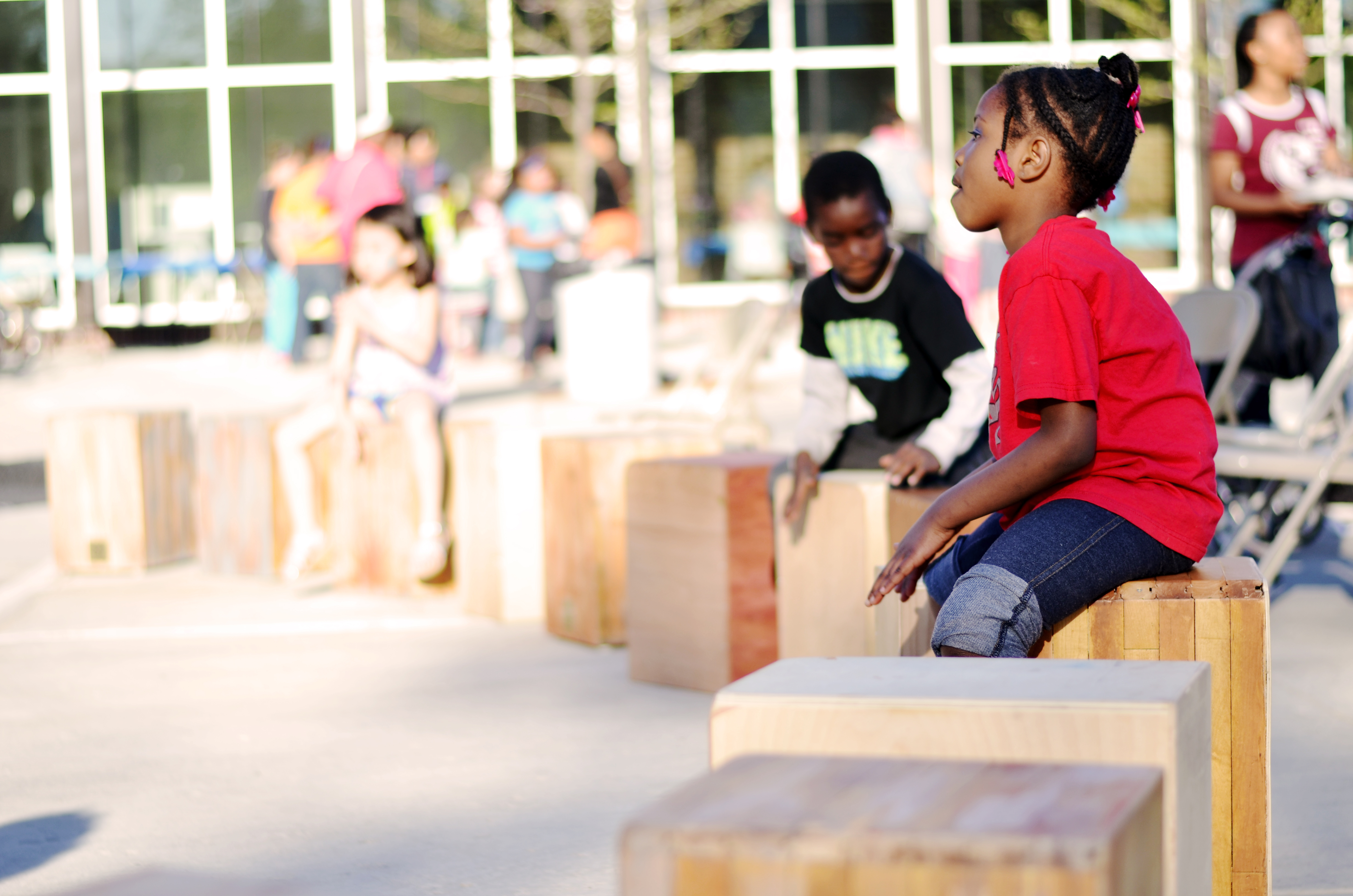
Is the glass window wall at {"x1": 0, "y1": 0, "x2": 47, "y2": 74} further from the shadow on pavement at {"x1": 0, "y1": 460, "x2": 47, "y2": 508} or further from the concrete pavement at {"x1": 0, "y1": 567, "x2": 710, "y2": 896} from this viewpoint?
the concrete pavement at {"x1": 0, "y1": 567, "x2": 710, "y2": 896}

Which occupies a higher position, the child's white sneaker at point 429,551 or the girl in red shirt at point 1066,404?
the girl in red shirt at point 1066,404

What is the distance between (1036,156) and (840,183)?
1.48m

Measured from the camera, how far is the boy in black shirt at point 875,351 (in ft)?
13.4

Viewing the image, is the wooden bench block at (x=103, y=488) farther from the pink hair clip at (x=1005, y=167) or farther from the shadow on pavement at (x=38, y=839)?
the pink hair clip at (x=1005, y=167)

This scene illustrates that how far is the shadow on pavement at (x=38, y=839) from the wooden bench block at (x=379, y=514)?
2.49 m

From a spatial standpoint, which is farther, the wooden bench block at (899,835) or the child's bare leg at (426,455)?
the child's bare leg at (426,455)

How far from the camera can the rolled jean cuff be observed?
2.44 m

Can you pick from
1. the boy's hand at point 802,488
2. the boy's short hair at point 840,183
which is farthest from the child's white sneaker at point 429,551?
the boy's short hair at point 840,183

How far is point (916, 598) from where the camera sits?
298 cm

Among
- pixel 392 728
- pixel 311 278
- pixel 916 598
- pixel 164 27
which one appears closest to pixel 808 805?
pixel 916 598

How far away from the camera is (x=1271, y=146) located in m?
5.86

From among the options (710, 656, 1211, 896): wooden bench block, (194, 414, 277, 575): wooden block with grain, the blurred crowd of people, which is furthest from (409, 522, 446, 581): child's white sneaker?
the blurred crowd of people

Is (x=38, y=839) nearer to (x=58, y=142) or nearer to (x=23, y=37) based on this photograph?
(x=58, y=142)

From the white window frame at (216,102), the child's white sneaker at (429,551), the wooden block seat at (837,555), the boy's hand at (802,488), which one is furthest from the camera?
the white window frame at (216,102)
